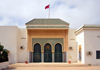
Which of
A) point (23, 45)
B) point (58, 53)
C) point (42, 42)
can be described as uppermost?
point (42, 42)

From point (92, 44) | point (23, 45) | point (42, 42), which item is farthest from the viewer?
point (42, 42)

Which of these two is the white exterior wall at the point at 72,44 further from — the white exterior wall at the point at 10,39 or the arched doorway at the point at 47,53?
the white exterior wall at the point at 10,39

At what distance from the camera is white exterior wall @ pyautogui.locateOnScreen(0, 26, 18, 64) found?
549 inches

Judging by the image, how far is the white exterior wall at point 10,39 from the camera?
1395 cm

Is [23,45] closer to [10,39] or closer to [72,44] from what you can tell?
[10,39]

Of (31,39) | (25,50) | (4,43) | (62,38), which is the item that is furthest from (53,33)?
(4,43)

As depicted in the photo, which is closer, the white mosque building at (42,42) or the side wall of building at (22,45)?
the white mosque building at (42,42)

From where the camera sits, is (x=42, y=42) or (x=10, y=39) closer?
(x=10, y=39)

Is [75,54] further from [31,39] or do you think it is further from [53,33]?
[31,39]

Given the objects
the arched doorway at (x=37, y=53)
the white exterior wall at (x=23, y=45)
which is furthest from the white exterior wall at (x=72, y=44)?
the white exterior wall at (x=23, y=45)

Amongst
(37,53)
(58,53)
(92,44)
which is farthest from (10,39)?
(92,44)

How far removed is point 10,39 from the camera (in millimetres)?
14094

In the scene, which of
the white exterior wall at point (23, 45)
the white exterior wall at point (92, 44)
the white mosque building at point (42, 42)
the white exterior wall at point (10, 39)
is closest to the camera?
the white exterior wall at point (92, 44)

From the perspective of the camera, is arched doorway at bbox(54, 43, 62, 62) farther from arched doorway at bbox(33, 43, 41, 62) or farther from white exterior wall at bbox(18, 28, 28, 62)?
white exterior wall at bbox(18, 28, 28, 62)
